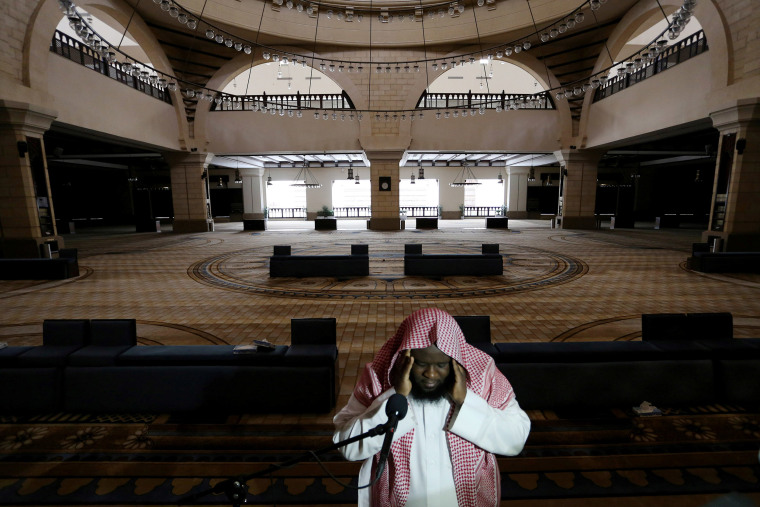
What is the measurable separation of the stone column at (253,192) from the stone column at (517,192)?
54.6 feet

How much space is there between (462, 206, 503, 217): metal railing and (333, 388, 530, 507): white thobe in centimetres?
2543

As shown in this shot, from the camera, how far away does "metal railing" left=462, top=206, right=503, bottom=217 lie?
85.3 feet

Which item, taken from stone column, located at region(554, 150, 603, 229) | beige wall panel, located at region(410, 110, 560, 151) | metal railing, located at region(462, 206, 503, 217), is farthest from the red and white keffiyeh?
metal railing, located at region(462, 206, 503, 217)

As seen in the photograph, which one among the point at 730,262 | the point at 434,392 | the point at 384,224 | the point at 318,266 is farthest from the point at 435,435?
the point at 384,224

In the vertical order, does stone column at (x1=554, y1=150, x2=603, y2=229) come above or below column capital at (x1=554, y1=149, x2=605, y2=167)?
below

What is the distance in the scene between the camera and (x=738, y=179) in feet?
28.3

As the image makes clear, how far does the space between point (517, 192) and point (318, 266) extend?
2090 centimetres

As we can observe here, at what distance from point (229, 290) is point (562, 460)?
19.3ft

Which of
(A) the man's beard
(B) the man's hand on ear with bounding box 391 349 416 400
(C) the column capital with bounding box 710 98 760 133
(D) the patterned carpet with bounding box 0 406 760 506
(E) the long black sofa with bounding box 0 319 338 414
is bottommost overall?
(D) the patterned carpet with bounding box 0 406 760 506

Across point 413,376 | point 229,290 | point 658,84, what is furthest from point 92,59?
point 658,84

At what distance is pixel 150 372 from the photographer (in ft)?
9.47

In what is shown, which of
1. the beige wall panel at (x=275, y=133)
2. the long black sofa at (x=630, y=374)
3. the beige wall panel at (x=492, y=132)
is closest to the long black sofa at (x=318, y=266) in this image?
the long black sofa at (x=630, y=374)

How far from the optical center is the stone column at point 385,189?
16.1 m

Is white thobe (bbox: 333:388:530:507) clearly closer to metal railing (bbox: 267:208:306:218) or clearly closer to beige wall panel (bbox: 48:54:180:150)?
beige wall panel (bbox: 48:54:180:150)
